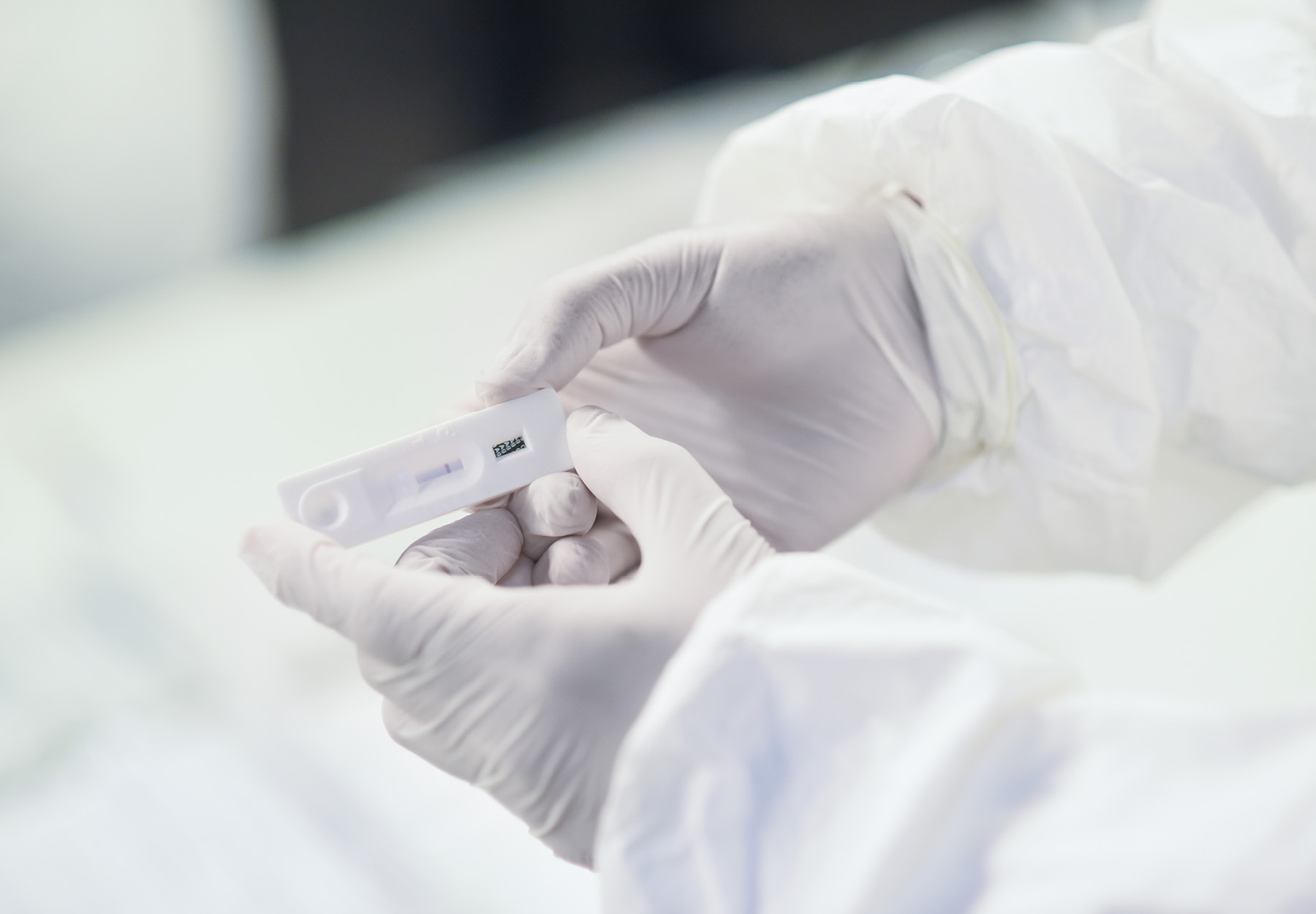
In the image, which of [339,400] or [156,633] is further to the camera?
[339,400]

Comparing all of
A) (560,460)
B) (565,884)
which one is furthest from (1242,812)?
(565,884)

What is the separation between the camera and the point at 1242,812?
11.0 inches

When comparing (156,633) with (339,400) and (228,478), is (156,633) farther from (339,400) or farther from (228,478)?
(339,400)

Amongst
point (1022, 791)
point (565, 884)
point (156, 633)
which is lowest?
point (565, 884)

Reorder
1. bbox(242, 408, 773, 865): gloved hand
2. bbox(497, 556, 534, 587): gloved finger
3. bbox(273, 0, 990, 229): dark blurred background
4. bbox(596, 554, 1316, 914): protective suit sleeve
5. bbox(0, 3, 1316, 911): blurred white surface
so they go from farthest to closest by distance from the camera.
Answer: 1. bbox(273, 0, 990, 229): dark blurred background
2. bbox(0, 3, 1316, 911): blurred white surface
3. bbox(497, 556, 534, 587): gloved finger
4. bbox(242, 408, 773, 865): gloved hand
5. bbox(596, 554, 1316, 914): protective suit sleeve

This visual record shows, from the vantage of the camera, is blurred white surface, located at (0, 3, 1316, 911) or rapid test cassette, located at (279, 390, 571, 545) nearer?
rapid test cassette, located at (279, 390, 571, 545)

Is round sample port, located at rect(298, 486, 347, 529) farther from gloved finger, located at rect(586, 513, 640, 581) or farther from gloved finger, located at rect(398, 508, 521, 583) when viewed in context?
gloved finger, located at rect(586, 513, 640, 581)

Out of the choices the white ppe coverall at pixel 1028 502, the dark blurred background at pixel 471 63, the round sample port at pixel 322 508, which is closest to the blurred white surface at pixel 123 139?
the dark blurred background at pixel 471 63

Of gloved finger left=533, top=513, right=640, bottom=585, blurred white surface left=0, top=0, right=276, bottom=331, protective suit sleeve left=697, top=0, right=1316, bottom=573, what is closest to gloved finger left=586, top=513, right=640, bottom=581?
gloved finger left=533, top=513, right=640, bottom=585

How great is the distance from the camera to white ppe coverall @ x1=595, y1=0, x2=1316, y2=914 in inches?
11.6

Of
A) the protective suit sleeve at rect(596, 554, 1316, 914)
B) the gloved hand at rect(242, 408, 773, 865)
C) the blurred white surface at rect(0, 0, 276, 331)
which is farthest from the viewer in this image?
the blurred white surface at rect(0, 0, 276, 331)

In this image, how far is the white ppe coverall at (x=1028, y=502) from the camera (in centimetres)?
29

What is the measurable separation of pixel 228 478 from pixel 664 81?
0.94 metres

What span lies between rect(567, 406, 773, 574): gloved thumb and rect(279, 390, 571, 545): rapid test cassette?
0.02 metres
